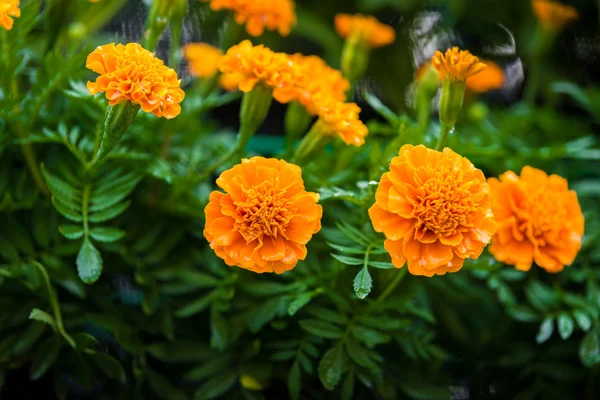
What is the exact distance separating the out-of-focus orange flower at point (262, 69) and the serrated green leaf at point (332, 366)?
0.20 metres

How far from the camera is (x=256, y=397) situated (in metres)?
0.53

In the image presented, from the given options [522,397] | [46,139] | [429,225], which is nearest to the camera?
[429,225]

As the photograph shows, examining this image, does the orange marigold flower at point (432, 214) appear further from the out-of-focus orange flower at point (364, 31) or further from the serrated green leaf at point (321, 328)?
the out-of-focus orange flower at point (364, 31)

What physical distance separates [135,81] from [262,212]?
122 mm

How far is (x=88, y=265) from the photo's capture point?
453 millimetres

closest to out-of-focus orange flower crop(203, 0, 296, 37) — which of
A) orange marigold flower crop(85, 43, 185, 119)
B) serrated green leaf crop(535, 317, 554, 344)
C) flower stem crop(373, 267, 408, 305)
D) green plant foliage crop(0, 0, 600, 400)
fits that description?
green plant foliage crop(0, 0, 600, 400)

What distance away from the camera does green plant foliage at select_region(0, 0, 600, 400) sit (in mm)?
497

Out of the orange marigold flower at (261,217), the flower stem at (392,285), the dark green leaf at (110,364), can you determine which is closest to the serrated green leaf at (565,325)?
the flower stem at (392,285)

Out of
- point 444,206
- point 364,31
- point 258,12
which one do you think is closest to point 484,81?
point 364,31

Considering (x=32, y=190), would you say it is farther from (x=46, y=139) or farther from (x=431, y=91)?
(x=431, y=91)

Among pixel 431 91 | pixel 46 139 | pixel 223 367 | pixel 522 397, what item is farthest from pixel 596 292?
pixel 46 139

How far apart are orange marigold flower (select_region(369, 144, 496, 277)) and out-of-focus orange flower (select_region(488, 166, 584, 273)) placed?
8cm

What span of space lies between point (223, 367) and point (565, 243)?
12.1 inches

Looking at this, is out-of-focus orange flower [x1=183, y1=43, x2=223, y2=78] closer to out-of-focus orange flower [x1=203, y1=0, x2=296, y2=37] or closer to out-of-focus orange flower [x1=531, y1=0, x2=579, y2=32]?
out-of-focus orange flower [x1=203, y1=0, x2=296, y2=37]
